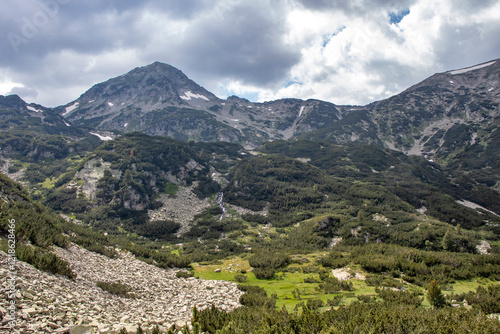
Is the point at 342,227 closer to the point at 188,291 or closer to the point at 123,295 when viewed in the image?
the point at 188,291

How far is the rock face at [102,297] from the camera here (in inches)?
388

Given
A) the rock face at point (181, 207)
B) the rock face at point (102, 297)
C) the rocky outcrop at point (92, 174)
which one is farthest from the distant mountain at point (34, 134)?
the rock face at point (102, 297)

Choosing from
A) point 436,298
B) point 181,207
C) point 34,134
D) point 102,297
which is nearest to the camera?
point 436,298

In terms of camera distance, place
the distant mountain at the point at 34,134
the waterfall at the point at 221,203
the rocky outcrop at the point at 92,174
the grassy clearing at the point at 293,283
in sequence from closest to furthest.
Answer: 1. the grassy clearing at the point at 293,283
2. the rocky outcrop at the point at 92,174
3. the waterfall at the point at 221,203
4. the distant mountain at the point at 34,134

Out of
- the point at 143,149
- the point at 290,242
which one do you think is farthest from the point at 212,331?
the point at 143,149

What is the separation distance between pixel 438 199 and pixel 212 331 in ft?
327

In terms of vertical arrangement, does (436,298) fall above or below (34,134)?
below

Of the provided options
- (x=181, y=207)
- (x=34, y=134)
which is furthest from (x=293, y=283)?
(x=34, y=134)

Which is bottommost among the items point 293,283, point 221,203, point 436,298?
point 293,283

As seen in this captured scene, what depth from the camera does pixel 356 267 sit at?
24.6 metres

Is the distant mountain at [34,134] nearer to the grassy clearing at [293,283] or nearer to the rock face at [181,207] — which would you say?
the rock face at [181,207]

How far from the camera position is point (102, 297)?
1491 centimetres

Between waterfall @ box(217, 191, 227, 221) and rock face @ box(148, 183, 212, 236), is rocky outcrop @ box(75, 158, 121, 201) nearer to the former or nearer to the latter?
rock face @ box(148, 183, 212, 236)

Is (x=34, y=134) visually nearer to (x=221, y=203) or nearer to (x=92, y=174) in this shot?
(x=92, y=174)
